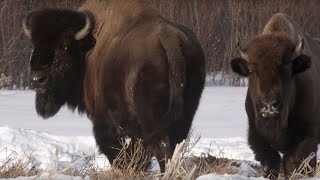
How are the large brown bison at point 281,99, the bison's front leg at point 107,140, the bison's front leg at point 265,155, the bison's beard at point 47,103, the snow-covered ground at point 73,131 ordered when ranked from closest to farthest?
1. the large brown bison at point 281,99
2. the bison's front leg at point 265,155
3. the bison's front leg at point 107,140
4. the bison's beard at point 47,103
5. the snow-covered ground at point 73,131

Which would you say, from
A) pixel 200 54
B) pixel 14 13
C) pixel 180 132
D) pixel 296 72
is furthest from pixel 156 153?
pixel 14 13

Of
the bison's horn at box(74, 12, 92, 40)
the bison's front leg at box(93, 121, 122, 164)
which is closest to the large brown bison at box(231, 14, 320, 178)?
the bison's front leg at box(93, 121, 122, 164)

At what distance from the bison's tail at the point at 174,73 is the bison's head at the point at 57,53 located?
1.40m

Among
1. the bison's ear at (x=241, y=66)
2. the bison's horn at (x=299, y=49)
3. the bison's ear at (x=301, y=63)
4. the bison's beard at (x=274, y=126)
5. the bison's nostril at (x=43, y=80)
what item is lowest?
the bison's beard at (x=274, y=126)

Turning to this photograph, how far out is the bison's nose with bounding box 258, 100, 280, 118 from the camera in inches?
270

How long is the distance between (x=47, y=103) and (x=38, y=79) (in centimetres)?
57

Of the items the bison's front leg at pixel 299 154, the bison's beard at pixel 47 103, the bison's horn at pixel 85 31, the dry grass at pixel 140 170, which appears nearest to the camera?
the dry grass at pixel 140 170

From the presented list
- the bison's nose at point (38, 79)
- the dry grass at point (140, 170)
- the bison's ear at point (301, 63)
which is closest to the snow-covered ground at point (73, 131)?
the dry grass at point (140, 170)

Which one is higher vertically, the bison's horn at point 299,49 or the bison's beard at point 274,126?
the bison's horn at point 299,49

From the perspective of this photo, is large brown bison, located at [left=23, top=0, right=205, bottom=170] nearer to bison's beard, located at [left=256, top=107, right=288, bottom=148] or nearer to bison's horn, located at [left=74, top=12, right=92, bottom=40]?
bison's horn, located at [left=74, top=12, right=92, bottom=40]

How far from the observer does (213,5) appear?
22.2 m

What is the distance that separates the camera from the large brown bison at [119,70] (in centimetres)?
692

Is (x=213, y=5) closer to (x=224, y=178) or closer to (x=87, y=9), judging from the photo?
(x=87, y=9)

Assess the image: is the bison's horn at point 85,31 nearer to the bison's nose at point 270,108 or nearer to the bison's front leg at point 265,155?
the bison's front leg at point 265,155
